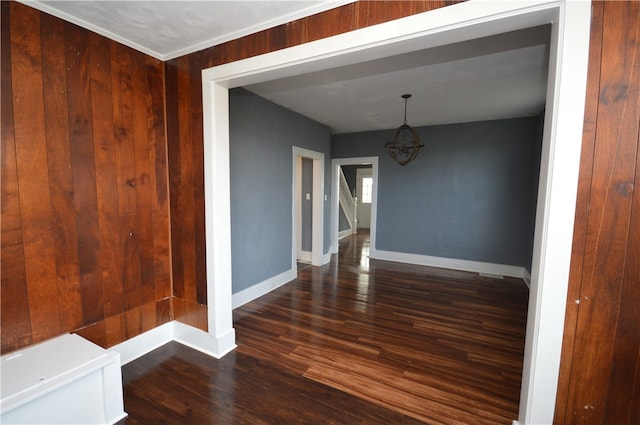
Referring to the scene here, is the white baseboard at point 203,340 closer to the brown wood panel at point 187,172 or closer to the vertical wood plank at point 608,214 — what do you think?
the brown wood panel at point 187,172

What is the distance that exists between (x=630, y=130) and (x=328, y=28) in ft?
5.40

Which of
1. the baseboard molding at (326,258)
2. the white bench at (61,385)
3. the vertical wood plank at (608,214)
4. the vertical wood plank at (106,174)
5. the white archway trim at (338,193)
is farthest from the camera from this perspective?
the white archway trim at (338,193)

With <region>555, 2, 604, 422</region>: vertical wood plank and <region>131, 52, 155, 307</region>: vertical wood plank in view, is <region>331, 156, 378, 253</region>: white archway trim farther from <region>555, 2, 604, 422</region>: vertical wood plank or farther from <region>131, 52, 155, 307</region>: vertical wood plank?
<region>555, 2, 604, 422</region>: vertical wood plank

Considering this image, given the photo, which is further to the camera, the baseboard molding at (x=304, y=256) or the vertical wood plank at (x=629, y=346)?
the baseboard molding at (x=304, y=256)

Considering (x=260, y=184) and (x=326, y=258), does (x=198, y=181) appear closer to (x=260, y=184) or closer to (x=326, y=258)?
(x=260, y=184)

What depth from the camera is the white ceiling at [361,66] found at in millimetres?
1758

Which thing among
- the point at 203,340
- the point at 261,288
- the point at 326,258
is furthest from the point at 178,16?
the point at 326,258

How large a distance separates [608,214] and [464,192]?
3.88 m

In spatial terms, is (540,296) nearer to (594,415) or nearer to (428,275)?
(594,415)

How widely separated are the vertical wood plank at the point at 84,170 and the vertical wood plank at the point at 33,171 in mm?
159

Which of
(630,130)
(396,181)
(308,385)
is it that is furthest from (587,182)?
(396,181)

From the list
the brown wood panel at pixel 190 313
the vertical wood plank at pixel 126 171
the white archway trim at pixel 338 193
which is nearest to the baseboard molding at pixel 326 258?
the white archway trim at pixel 338 193

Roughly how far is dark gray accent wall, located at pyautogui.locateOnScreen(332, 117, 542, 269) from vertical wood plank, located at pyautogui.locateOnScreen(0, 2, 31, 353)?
4880 millimetres

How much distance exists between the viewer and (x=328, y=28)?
174cm
